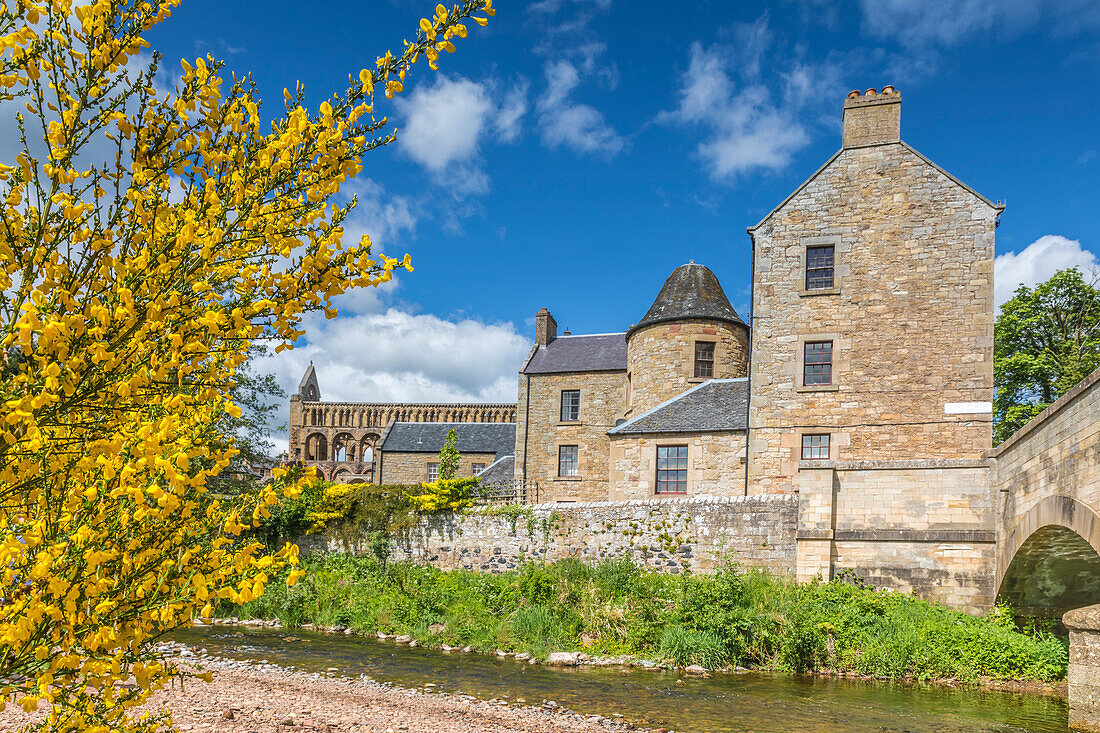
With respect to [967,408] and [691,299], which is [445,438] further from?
[967,408]

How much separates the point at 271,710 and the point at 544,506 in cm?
1035

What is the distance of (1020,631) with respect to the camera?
13461 millimetres

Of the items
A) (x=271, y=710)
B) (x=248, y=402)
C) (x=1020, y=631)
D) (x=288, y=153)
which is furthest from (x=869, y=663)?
(x=248, y=402)

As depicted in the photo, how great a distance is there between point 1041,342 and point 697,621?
18656 millimetres

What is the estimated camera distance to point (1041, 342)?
24578 millimetres

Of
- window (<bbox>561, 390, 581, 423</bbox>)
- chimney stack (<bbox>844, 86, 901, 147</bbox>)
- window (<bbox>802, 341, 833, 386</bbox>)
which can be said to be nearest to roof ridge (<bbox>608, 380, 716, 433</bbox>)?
window (<bbox>802, 341, 833, 386</bbox>)

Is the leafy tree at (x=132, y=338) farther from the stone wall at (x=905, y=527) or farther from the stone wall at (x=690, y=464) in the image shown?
the stone wall at (x=690, y=464)

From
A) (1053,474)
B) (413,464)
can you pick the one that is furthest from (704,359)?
(413,464)

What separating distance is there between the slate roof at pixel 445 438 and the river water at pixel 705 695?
2359cm

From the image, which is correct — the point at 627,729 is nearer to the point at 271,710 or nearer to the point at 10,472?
the point at 271,710

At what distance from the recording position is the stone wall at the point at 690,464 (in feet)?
61.8

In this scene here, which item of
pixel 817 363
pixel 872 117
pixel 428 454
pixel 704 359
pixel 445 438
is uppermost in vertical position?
pixel 872 117

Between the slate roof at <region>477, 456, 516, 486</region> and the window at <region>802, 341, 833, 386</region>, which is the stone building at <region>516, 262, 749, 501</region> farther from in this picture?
the slate roof at <region>477, 456, 516, 486</region>

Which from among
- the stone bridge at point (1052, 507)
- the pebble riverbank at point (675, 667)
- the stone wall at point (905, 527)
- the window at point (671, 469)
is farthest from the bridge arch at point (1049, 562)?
the window at point (671, 469)
